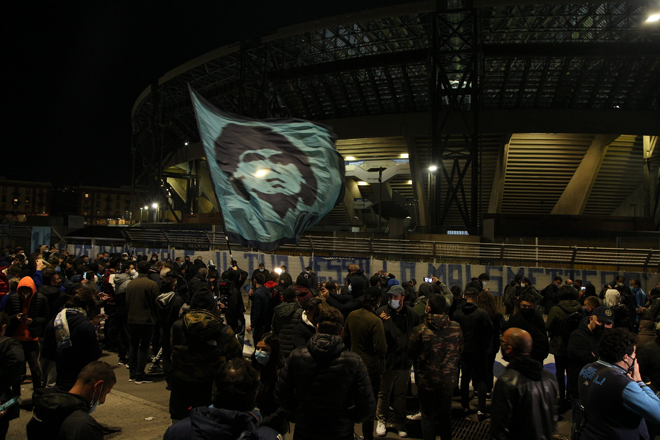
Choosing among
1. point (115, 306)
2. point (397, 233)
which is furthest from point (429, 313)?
point (397, 233)

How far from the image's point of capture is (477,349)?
5395 millimetres

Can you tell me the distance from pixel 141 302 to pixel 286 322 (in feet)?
8.67

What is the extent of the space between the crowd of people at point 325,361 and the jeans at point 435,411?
1cm

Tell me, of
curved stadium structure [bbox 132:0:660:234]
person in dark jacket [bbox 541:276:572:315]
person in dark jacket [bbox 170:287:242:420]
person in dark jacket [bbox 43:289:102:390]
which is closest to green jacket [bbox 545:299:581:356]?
person in dark jacket [bbox 541:276:572:315]

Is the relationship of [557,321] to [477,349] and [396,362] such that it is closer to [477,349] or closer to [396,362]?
[477,349]

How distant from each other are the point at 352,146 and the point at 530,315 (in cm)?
2764

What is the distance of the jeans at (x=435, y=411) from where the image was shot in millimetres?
4316

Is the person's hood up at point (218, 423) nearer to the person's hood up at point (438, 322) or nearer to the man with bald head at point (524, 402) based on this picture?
the man with bald head at point (524, 402)

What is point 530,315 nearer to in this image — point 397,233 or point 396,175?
point 397,233

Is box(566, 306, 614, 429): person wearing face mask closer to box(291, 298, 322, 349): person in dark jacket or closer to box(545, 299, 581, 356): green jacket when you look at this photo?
box(545, 299, 581, 356): green jacket

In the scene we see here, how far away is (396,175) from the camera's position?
3431cm

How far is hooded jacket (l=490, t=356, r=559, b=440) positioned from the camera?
2.88m

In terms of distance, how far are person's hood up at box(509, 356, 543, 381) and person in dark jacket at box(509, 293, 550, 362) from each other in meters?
2.10

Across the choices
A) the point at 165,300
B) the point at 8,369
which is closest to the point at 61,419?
the point at 8,369
